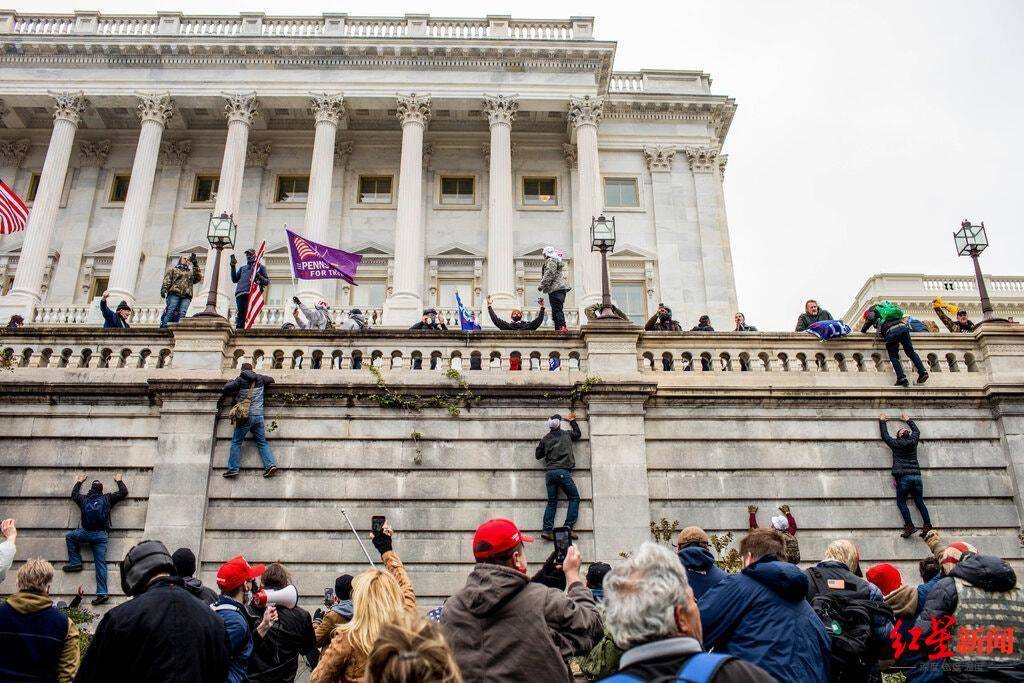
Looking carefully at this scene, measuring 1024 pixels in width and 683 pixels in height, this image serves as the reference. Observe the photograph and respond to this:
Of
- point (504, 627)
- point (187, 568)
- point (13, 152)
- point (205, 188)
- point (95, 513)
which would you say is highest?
point (13, 152)

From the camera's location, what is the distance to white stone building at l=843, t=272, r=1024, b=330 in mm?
43219

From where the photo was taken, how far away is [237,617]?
6.23 metres

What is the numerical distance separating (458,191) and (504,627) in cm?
3340

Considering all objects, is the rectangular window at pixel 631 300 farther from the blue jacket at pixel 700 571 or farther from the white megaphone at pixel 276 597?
the blue jacket at pixel 700 571

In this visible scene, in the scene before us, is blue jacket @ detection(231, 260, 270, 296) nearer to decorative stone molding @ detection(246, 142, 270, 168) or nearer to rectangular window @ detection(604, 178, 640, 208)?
decorative stone molding @ detection(246, 142, 270, 168)

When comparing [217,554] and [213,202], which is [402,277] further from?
[217,554]

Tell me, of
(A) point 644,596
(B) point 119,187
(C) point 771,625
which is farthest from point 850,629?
(B) point 119,187

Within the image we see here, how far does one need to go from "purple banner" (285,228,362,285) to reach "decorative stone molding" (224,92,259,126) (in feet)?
51.2

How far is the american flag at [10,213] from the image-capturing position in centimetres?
1995

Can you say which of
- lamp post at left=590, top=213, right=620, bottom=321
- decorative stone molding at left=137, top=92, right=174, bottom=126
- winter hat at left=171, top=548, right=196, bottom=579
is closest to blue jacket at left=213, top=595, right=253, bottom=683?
winter hat at left=171, top=548, right=196, bottom=579

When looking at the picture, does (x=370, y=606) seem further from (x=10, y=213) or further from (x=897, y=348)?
(x=10, y=213)

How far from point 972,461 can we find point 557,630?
1295 cm

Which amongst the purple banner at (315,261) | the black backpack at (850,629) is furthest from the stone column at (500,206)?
the black backpack at (850,629)

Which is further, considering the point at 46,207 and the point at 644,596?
the point at 46,207
